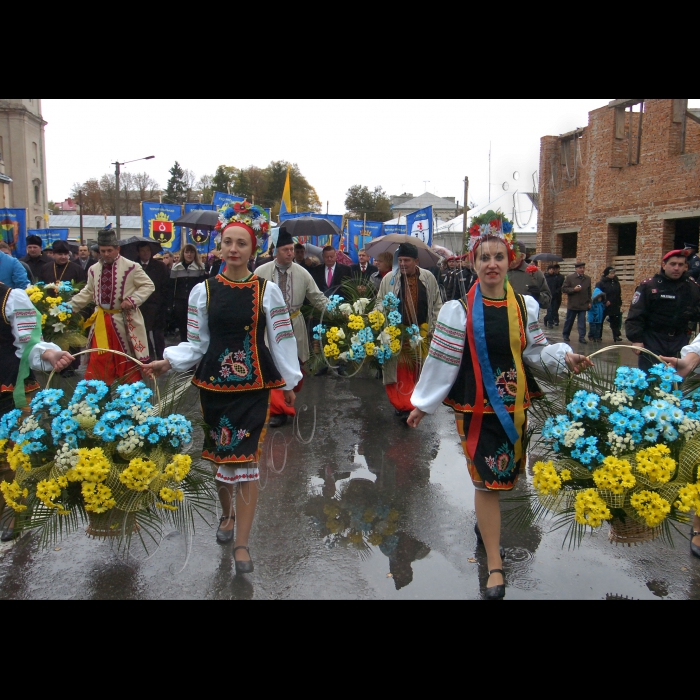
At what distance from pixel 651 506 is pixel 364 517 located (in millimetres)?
2077

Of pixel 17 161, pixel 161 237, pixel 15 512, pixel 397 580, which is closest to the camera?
pixel 15 512

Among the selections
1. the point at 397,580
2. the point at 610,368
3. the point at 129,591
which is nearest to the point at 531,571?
the point at 397,580

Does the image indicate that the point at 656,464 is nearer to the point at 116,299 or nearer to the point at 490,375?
the point at 490,375

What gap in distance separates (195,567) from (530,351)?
2.33 meters

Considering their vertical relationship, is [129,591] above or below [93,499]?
below

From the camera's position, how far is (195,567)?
3754mm

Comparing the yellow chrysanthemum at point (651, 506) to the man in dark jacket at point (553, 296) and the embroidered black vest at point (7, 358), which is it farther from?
the man in dark jacket at point (553, 296)

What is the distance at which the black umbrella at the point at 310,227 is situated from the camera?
1130cm

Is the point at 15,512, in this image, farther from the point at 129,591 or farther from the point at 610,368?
the point at 610,368

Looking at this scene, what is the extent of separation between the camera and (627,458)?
3160 millimetres

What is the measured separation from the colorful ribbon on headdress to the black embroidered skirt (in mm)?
1234

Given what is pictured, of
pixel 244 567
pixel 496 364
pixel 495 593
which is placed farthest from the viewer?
pixel 244 567

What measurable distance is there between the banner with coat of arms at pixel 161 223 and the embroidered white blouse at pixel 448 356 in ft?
47.9

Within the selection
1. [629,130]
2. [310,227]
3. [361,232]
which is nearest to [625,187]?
[629,130]
